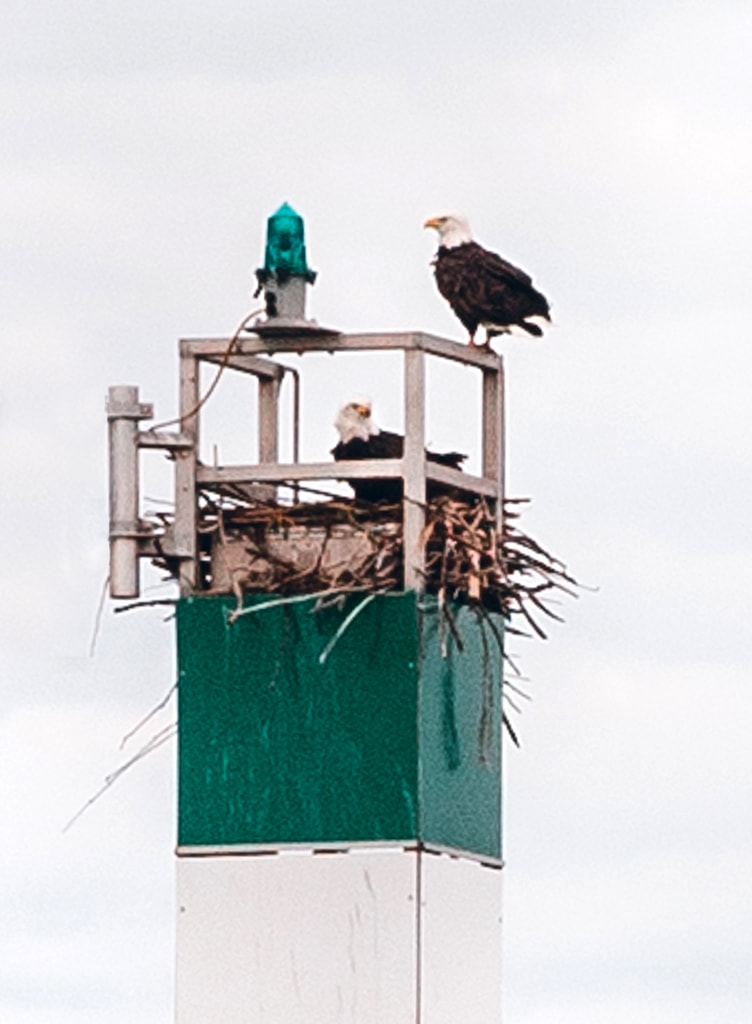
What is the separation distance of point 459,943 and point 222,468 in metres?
2.33

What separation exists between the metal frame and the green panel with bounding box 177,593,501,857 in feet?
0.91

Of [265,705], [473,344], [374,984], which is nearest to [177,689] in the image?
[265,705]

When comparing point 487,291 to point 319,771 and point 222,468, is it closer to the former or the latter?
point 222,468

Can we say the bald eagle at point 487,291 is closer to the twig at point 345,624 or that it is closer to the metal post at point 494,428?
the metal post at point 494,428

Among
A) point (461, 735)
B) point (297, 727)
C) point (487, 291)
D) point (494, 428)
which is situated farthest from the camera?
point (487, 291)

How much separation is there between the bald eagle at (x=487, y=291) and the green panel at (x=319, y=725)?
9.14 ft

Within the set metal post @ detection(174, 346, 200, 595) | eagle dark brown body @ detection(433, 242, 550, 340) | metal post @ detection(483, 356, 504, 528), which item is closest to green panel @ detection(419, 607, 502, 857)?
metal post @ detection(483, 356, 504, 528)

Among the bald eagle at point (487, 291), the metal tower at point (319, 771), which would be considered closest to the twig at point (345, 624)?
the metal tower at point (319, 771)

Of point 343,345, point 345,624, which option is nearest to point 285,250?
point 343,345

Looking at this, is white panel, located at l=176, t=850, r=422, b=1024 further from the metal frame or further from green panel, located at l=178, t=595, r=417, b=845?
the metal frame

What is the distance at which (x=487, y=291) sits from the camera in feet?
67.3

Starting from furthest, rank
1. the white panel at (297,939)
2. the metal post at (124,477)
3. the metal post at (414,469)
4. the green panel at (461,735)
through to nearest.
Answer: the metal post at (124,477) < the metal post at (414,469) < the green panel at (461,735) < the white panel at (297,939)

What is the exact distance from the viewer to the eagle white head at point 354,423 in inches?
781

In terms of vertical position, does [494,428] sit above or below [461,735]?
above
